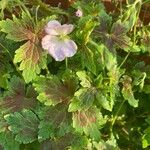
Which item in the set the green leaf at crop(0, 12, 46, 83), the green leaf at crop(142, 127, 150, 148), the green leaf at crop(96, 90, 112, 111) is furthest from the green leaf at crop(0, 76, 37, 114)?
the green leaf at crop(142, 127, 150, 148)

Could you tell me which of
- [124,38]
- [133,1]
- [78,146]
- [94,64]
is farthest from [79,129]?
[133,1]

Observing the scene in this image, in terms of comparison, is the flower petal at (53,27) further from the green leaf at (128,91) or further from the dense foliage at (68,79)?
the green leaf at (128,91)

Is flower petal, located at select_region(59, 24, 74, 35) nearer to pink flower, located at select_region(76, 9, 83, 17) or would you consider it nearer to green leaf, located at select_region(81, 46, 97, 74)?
green leaf, located at select_region(81, 46, 97, 74)

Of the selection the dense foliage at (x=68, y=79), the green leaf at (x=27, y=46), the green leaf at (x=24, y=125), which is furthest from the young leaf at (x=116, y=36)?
the green leaf at (x=24, y=125)

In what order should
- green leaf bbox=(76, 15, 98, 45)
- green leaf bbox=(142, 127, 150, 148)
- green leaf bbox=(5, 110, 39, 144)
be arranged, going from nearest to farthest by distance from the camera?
green leaf bbox=(76, 15, 98, 45), green leaf bbox=(5, 110, 39, 144), green leaf bbox=(142, 127, 150, 148)

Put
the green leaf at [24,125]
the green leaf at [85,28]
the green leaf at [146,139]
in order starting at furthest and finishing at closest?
the green leaf at [146,139]
the green leaf at [24,125]
the green leaf at [85,28]

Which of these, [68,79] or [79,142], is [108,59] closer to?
[68,79]
